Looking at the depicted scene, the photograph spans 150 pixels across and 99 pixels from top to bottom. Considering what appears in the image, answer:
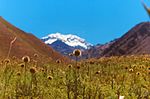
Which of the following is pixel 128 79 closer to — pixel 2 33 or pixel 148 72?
pixel 148 72

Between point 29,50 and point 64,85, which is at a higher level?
point 29,50

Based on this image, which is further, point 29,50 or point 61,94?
point 29,50

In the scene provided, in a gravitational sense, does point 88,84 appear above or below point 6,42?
below

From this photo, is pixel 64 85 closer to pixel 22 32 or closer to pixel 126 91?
pixel 126 91

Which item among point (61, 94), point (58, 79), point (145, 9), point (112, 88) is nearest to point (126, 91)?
point (112, 88)

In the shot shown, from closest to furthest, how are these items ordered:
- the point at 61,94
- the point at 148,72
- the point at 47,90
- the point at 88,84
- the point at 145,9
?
the point at 145,9, the point at 61,94, the point at 47,90, the point at 88,84, the point at 148,72

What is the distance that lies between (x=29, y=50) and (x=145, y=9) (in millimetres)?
48762

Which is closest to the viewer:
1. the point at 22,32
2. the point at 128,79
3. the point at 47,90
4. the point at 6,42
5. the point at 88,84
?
the point at 47,90

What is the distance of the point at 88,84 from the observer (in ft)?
39.7

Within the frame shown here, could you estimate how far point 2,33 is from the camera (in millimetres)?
54844

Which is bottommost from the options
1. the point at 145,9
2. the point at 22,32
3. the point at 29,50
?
the point at 145,9

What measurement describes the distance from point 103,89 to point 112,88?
22.2 inches

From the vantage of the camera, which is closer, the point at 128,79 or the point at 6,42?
the point at 128,79

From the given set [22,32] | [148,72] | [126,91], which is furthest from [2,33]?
[126,91]
